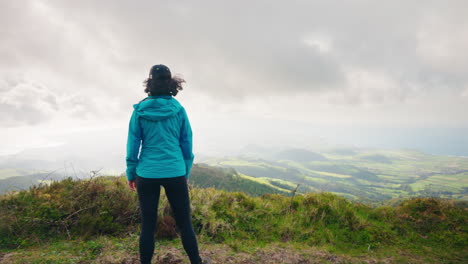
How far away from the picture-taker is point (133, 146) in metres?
2.76

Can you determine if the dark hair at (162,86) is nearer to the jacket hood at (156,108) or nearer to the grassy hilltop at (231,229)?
the jacket hood at (156,108)

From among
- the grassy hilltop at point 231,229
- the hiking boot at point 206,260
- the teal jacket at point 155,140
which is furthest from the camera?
the grassy hilltop at point 231,229

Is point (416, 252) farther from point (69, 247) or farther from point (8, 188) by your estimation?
point (8, 188)

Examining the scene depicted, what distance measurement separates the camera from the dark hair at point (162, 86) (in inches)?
112

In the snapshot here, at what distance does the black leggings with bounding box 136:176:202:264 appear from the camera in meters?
2.68

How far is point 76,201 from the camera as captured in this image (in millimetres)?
4539

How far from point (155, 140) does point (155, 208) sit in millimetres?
963

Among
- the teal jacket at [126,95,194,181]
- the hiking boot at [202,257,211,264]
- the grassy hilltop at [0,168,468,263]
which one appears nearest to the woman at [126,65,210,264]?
the teal jacket at [126,95,194,181]

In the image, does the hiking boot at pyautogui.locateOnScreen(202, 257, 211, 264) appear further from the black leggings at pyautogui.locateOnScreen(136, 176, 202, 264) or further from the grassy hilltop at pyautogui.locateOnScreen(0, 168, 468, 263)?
the black leggings at pyautogui.locateOnScreen(136, 176, 202, 264)

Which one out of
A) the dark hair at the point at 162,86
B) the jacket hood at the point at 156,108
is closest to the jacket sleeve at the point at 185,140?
the jacket hood at the point at 156,108

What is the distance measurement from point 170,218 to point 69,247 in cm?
184

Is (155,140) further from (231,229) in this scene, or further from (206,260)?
(231,229)

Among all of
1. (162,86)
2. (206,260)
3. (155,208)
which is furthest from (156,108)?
(206,260)

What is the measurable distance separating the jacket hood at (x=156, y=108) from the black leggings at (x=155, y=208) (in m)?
0.85
